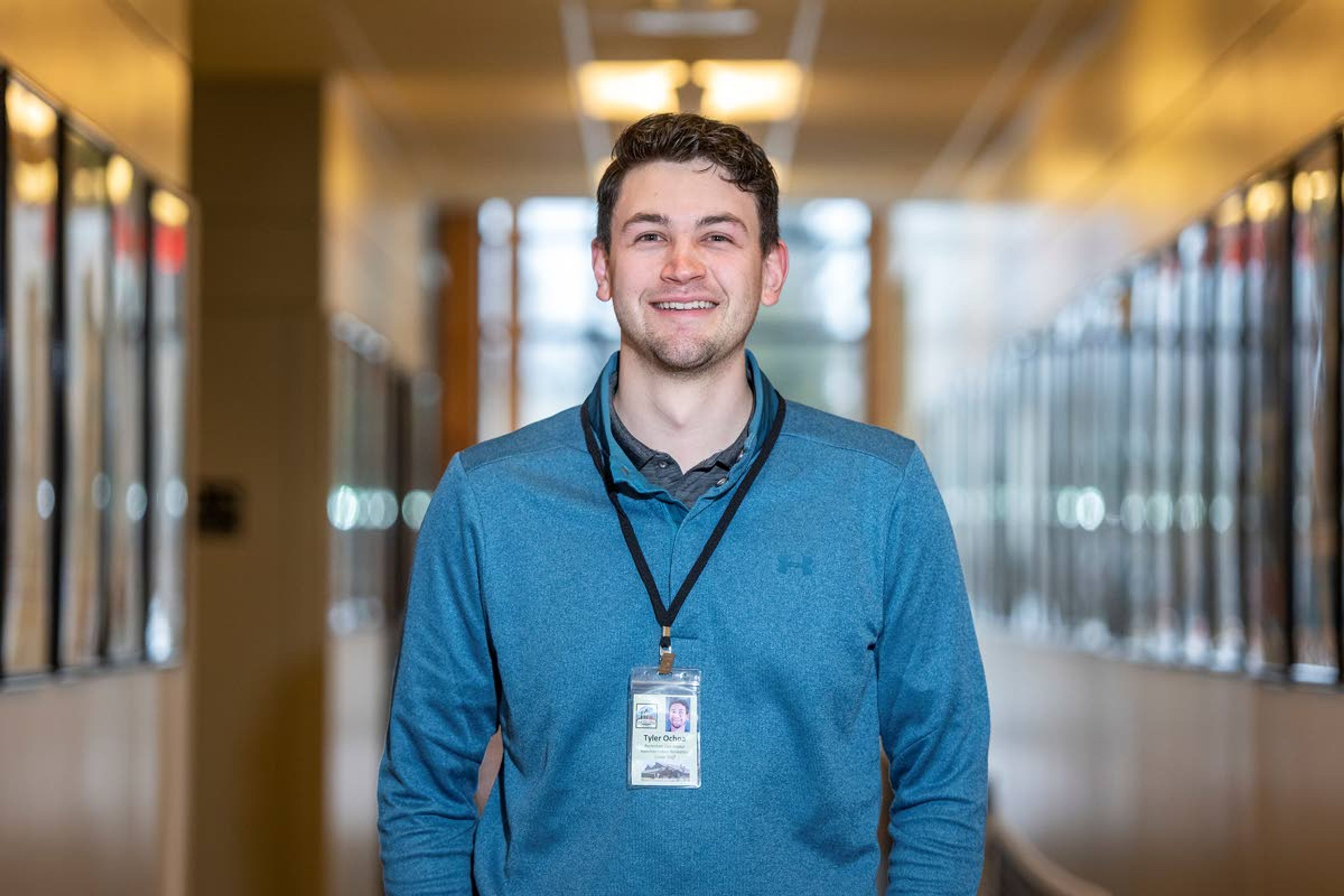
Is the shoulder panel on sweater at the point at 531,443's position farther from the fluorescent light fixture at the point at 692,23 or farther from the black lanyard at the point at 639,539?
the fluorescent light fixture at the point at 692,23

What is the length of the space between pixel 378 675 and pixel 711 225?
9.26 meters

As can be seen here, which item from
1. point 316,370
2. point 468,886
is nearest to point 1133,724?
point 316,370

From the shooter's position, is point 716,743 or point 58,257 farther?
point 58,257

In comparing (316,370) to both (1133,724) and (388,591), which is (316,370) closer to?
(388,591)

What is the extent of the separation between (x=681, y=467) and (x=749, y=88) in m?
7.93

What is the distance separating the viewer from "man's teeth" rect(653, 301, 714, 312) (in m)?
2.40

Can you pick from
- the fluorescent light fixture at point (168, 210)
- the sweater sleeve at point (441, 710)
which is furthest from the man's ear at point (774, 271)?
the fluorescent light fixture at point (168, 210)

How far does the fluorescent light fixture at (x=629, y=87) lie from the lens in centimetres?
971

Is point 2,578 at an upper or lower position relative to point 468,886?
upper

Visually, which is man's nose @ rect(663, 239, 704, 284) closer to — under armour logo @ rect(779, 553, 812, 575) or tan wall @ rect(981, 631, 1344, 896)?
under armour logo @ rect(779, 553, 812, 575)

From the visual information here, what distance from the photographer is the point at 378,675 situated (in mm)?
11352

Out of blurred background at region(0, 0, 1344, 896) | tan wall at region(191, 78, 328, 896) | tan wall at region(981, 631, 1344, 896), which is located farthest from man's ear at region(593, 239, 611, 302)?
tan wall at region(191, 78, 328, 896)

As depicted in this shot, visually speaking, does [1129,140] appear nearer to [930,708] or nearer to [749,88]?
[749,88]

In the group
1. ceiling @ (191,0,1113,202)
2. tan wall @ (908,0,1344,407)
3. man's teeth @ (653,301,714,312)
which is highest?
ceiling @ (191,0,1113,202)
